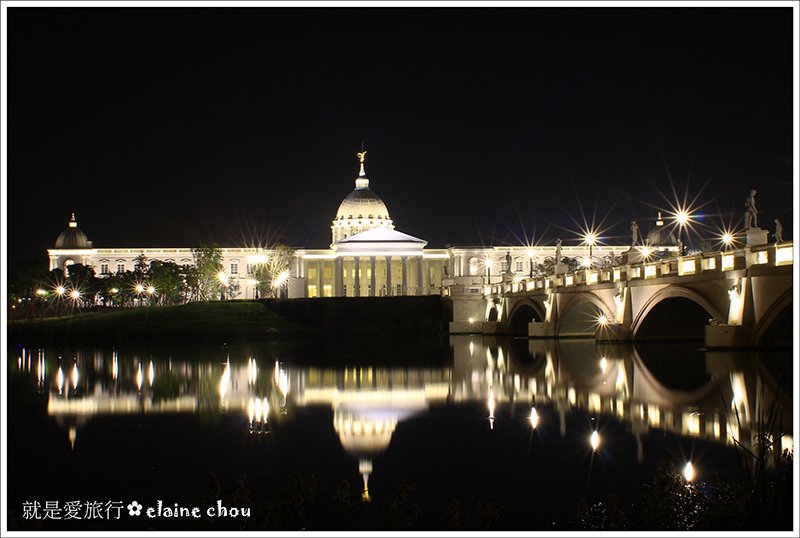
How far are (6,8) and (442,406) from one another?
17039 mm

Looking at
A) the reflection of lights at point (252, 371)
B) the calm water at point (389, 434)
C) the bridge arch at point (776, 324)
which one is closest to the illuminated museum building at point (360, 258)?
the reflection of lights at point (252, 371)

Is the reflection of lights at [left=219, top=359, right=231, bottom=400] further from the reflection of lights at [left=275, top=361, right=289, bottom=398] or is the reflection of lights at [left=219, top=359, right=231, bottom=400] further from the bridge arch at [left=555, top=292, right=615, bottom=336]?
the bridge arch at [left=555, top=292, right=615, bottom=336]

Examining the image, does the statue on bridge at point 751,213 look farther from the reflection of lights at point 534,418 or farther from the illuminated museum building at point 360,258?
the illuminated museum building at point 360,258

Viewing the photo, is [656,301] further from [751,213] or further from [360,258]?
[360,258]

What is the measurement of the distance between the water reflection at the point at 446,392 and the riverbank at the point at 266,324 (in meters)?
25.5

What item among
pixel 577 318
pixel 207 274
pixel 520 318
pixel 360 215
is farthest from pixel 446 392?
pixel 360 215

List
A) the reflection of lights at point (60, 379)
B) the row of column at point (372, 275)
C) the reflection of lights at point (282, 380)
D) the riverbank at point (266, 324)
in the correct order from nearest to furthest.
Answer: the reflection of lights at point (282, 380)
the reflection of lights at point (60, 379)
the riverbank at point (266, 324)
the row of column at point (372, 275)

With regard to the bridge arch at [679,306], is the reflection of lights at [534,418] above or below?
below

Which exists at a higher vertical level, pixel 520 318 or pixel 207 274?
pixel 207 274

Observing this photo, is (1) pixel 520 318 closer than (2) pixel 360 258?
Yes

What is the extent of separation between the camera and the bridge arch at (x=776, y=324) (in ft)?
114

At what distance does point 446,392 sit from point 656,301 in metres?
18.1

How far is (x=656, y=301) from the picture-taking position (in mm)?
44750

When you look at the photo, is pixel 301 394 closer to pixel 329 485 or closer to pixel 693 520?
pixel 329 485
